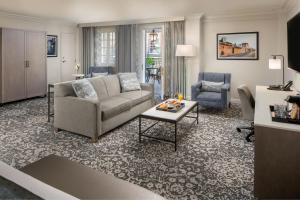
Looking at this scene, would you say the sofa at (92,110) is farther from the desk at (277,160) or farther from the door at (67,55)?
the door at (67,55)

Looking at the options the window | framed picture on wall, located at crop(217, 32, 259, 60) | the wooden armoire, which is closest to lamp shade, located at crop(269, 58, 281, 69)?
framed picture on wall, located at crop(217, 32, 259, 60)

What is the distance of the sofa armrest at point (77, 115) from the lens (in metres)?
3.45

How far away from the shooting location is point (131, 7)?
516cm

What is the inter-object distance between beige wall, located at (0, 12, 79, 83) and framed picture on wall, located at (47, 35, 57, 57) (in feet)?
0.40

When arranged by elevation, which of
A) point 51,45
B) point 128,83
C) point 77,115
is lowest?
point 77,115

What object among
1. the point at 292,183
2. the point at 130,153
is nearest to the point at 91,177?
the point at 130,153

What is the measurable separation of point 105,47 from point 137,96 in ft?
11.8

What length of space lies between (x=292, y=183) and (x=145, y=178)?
1.35m

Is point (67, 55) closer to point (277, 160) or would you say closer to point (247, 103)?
point (247, 103)

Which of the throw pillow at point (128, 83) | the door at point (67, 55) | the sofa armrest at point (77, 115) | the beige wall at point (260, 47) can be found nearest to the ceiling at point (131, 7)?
the beige wall at point (260, 47)

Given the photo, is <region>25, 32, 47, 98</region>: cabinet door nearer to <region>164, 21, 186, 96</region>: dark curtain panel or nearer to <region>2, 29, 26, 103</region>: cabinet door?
<region>2, 29, 26, 103</region>: cabinet door

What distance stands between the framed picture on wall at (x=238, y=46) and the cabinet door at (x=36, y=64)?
193 inches

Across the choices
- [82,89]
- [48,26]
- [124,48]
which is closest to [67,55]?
[48,26]

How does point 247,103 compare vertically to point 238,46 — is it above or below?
below
